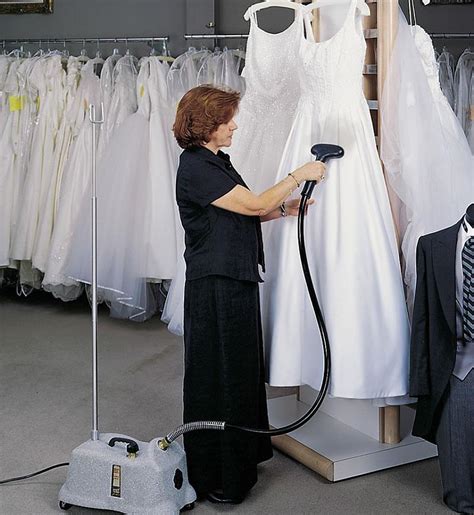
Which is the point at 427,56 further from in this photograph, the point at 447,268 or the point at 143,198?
the point at 143,198

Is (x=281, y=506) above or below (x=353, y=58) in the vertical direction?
below

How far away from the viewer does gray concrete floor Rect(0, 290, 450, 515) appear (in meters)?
2.92

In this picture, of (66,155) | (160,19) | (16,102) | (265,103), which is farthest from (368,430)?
(160,19)

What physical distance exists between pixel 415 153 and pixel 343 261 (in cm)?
49

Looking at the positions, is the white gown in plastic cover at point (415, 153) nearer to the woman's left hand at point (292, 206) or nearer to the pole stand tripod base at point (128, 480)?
the woman's left hand at point (292, 206)

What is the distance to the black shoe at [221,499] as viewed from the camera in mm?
2893

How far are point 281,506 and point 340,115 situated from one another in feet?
4.50

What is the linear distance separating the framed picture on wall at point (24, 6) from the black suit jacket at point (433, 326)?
4462 millimetres

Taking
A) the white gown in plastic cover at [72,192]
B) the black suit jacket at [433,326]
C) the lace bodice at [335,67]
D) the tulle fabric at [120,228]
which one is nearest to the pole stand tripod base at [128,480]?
the black suit jacket at [433,326]

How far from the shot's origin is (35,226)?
5613 mm

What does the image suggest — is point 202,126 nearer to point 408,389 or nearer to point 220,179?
point 220,179

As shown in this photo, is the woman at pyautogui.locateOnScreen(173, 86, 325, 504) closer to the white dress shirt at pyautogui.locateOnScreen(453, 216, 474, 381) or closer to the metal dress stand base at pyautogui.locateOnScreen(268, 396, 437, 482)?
the metal dress stand base at pyautogui.locateOnScreen(268, 396, 437, 482)

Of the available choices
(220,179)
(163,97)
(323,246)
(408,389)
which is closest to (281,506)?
(408,389)

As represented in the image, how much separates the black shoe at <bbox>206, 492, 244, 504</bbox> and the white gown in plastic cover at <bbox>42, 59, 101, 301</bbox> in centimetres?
267
